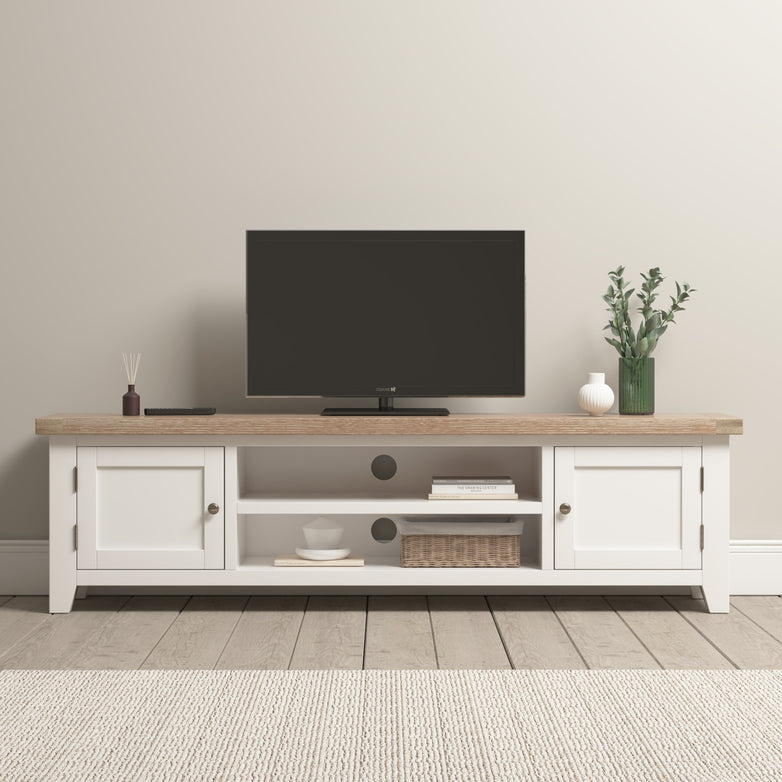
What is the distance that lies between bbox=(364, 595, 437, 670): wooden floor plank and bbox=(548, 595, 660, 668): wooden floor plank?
0.42m

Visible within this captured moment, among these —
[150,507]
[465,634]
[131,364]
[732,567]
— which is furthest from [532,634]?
[131,364]

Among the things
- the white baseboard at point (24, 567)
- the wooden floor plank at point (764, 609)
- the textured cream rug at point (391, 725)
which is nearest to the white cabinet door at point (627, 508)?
the wooden floor plank at point (764, 609)

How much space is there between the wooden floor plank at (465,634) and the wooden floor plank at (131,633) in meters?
0.81

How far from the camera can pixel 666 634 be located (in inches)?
105

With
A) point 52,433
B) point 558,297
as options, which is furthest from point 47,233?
point 558,297

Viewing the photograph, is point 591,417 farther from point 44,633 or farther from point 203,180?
point 44,633

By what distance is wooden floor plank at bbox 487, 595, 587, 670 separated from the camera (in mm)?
2390

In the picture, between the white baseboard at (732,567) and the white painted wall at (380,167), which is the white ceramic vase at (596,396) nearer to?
the white painted wall at (380,167)

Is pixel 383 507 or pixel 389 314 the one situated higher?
pixel 389 314

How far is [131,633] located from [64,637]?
19cm

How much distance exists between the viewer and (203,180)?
3215 mm

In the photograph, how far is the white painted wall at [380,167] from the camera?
3.20m

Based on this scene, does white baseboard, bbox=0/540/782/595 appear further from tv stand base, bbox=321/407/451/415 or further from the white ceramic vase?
tv stand base, bbox=321/407/451/415

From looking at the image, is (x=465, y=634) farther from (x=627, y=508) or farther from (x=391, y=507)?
(x=627, y=508)
